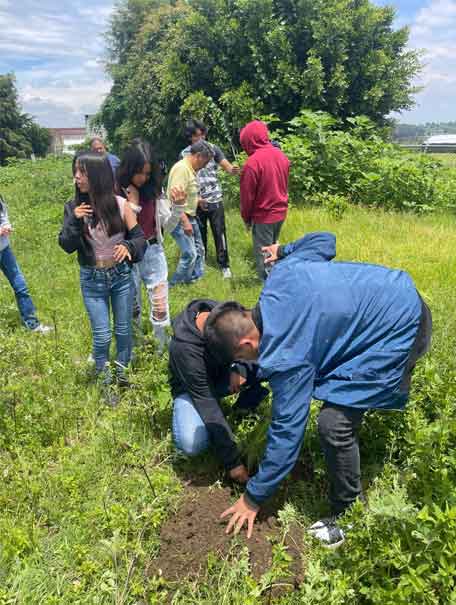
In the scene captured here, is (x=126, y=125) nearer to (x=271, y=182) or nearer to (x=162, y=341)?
(x=271, y=182)

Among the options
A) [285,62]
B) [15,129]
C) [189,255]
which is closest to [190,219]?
[189,255]

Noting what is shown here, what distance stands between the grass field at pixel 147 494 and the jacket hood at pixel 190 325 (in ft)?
1.45

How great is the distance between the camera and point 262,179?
5.39m

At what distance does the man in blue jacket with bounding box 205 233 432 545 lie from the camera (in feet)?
6.88

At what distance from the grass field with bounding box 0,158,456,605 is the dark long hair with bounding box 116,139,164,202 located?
4.12 ft

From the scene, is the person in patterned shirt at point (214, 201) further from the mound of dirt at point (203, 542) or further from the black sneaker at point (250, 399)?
the mound of dirt at point (203, 542)

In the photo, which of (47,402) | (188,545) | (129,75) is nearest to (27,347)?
(47,402)

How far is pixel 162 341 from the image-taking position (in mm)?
4199

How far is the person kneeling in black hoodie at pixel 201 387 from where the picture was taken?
2758mm

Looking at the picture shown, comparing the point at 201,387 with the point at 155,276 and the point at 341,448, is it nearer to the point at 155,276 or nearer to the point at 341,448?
the point at 341,448

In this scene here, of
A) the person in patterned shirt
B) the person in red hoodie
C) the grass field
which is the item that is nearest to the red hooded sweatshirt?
the person in red hoodie

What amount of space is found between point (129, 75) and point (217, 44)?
1025 centimetres

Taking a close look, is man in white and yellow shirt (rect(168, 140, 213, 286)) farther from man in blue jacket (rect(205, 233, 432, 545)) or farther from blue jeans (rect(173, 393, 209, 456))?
man in blue jacket (rect(205, 233, 432, 545))

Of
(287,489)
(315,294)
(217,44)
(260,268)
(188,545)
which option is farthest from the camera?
(217,44)
